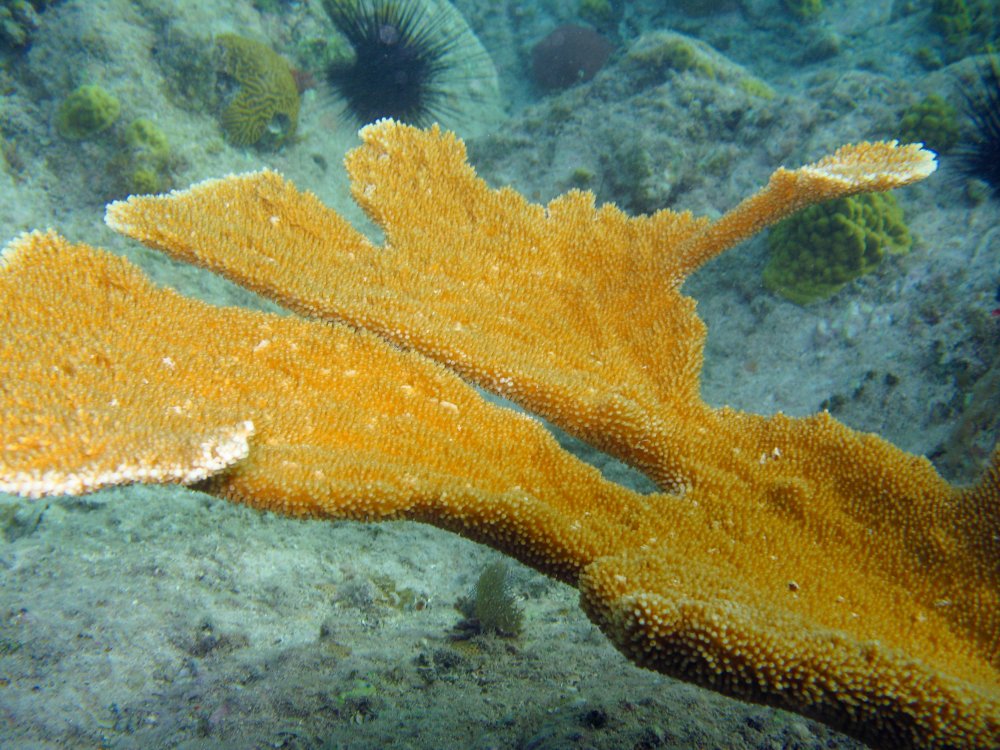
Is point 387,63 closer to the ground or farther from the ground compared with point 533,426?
farther from the ground

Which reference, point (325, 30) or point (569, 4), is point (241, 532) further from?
point (569, 4)

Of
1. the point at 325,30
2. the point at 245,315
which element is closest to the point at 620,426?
the point at 245,315

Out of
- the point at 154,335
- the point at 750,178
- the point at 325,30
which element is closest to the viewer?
the point at 154,335

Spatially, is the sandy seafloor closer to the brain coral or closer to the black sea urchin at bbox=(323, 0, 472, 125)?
the brain coral

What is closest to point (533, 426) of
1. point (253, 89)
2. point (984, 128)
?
point (984, 128)

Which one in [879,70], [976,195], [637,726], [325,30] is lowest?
[637,726]

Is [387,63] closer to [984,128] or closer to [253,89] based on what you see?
[253,89]
